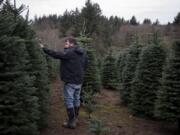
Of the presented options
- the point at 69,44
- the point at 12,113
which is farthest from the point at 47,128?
the point at 12,113

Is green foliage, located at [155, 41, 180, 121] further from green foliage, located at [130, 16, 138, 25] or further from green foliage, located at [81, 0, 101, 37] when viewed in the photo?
green foliage, located at [130, 16, 138, 25]

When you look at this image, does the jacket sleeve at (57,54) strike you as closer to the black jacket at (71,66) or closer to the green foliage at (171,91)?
the black jacket at (71,66)

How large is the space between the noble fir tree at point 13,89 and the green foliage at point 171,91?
4.91 m

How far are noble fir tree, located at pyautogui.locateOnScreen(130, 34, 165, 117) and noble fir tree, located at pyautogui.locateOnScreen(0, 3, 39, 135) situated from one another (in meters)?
6.72

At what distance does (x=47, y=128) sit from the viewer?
29.2 ft

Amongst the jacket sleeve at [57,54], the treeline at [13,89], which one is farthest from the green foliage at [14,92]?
the jacket sleeve at [57,54]

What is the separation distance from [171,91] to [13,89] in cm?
564

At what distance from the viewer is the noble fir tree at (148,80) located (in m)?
12.2

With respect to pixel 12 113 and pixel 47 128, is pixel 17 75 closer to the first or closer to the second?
pixel 12 113

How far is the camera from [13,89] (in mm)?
5910

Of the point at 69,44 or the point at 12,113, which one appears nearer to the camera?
the point at 12,113

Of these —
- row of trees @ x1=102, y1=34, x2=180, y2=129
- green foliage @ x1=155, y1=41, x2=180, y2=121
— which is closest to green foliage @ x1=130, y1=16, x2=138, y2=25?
row of trees @ x1=102, y1=34, x2=180, y2=129

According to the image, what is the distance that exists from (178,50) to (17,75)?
588 centimetres

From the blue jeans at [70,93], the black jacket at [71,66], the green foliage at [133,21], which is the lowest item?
the blue jeans at [70,93]
